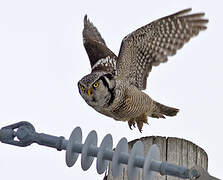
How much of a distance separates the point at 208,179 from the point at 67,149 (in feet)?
1.97

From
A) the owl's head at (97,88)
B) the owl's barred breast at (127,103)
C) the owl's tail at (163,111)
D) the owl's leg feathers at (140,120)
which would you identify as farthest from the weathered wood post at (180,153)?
the owl's tail at (163,111)

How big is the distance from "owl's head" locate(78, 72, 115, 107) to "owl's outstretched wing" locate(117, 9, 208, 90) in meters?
0.34

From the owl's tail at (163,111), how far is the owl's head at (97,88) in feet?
2.76

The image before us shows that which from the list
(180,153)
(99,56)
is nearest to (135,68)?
(99,56)

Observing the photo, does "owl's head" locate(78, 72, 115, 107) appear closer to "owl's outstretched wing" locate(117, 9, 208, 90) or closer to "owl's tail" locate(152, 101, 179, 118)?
"owl's outstretched wing" locate(117, 9, 208, 90)

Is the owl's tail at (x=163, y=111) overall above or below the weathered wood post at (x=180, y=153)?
above

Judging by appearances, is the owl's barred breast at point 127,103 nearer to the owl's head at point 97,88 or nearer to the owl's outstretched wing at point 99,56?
the owl's head at point 97,88

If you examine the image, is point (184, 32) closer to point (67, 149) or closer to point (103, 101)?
point (103, 101)

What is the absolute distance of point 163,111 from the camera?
7180mm

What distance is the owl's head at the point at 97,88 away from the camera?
622cm

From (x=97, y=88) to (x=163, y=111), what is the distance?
119cm

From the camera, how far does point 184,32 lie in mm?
6566

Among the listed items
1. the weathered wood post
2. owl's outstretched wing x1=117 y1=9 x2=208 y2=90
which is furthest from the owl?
the weathered wood post

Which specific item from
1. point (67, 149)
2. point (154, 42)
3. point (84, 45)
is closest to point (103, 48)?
point (84, 45)
